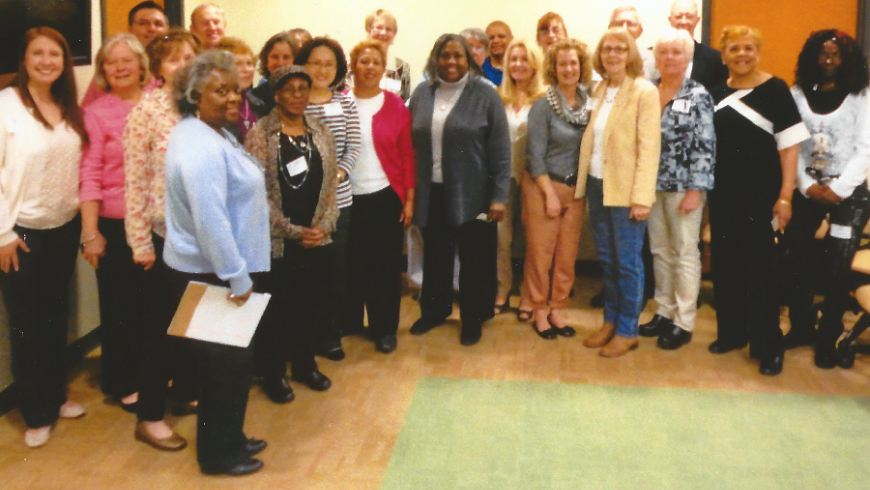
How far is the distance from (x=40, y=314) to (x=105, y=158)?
663mm

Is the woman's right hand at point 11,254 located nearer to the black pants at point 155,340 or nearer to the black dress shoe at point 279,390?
the black pants at point 155,340

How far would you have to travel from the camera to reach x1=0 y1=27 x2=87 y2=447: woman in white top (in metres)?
2.96

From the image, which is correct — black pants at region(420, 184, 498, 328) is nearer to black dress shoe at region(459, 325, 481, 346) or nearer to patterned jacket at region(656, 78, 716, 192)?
black dress shoe at region(459, 325, 481, 346)

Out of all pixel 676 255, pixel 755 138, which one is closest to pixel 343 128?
pixel 676 255

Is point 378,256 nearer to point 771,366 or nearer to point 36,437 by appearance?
point 36,437

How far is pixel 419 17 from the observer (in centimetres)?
577

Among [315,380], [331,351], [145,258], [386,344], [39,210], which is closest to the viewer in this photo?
[145,258]

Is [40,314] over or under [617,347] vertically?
over

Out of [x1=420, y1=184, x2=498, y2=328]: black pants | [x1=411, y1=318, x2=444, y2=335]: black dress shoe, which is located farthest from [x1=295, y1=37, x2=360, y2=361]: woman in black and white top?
[x1=411, y1=318, x2=444, y2=335]: black dress shoe

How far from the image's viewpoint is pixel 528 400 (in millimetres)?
3521

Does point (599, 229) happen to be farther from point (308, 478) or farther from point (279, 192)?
point (308, 478)

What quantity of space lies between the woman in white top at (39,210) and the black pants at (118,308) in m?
0.15

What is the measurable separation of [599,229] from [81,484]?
261cm

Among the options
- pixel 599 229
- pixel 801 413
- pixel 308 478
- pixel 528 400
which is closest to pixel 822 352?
pixel 801 413
